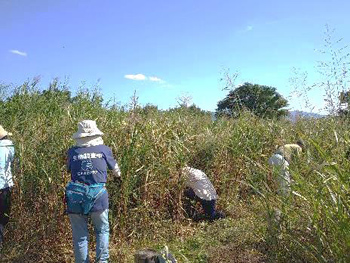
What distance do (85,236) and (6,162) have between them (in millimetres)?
1408

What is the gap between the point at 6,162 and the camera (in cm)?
473

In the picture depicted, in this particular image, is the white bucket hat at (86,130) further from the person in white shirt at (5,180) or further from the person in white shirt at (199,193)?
the person in white shirt at (199,193)

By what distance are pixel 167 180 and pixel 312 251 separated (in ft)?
11.0

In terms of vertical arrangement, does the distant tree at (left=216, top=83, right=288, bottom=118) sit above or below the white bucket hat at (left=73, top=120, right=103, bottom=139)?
above

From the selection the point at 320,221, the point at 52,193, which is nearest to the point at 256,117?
the point at 52,193

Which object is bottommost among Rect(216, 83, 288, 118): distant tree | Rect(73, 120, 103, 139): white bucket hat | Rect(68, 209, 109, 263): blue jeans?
Rect(68, 209, 109, 263): blue jeans

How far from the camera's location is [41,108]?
7.37 meters

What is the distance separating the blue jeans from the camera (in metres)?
4.25

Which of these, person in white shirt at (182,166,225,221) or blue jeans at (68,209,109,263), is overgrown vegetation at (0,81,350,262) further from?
blue jeans at (68,209,109,263)

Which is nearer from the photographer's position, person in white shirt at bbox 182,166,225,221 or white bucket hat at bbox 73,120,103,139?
white bucket hat at bbox 73,120,103,139

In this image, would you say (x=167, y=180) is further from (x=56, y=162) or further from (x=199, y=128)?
(x=199, y=128)

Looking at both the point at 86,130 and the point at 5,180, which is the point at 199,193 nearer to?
the point at 86,130

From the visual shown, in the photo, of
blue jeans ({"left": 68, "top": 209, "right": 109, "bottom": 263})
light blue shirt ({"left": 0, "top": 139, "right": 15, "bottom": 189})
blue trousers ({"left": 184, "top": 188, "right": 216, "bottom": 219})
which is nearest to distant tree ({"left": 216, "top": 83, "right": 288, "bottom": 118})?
blue trousers ({"left": 184, "top": 188, "right": 216, "bottom": 219})

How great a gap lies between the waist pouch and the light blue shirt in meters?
1.04
